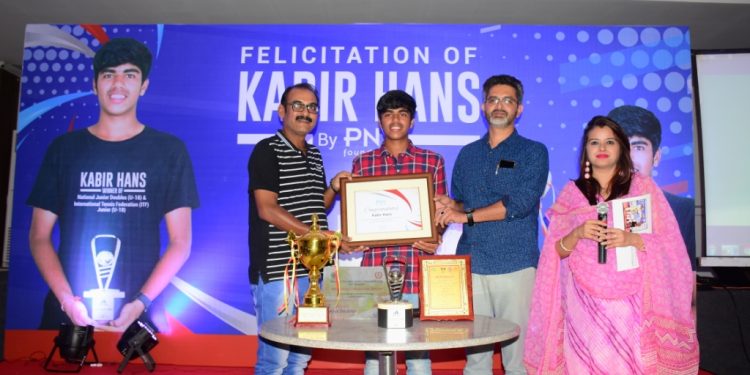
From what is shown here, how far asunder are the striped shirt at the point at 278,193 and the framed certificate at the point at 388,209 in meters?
0.50

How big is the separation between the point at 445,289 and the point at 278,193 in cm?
144

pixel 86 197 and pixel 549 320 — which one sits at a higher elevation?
pixel 86 197

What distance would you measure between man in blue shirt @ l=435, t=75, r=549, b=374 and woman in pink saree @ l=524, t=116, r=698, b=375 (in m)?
0.11

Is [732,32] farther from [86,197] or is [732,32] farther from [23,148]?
[23,148]

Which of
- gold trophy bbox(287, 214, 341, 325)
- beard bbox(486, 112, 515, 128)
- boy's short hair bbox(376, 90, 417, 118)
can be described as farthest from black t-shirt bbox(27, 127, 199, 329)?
beard bbox(486, 112, 515, 128)

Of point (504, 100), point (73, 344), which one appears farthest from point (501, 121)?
point (73, 344)

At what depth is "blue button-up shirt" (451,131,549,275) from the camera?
2.94 meters

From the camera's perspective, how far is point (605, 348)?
2545 millimetres

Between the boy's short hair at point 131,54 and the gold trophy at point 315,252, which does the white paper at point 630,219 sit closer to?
the gold trophy at point 315,252

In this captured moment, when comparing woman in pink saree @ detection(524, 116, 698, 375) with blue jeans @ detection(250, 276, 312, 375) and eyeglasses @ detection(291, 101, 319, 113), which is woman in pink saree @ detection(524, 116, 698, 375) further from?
eyeglasses @ detection(291, 101, 319, 113)

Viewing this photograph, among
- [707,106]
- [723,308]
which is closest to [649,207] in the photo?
[723,308]

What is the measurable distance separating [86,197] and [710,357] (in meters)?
4.98

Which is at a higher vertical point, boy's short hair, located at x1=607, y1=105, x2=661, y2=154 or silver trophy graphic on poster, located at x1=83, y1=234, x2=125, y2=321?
boy's short hair, located at x1=607, y1=105, x2=661, y2=154

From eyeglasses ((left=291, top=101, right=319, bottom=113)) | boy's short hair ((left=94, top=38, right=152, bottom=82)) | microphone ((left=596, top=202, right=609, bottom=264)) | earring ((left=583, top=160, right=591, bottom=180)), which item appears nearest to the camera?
microphone ((left=596, top=202, right=609, bottom=264))
